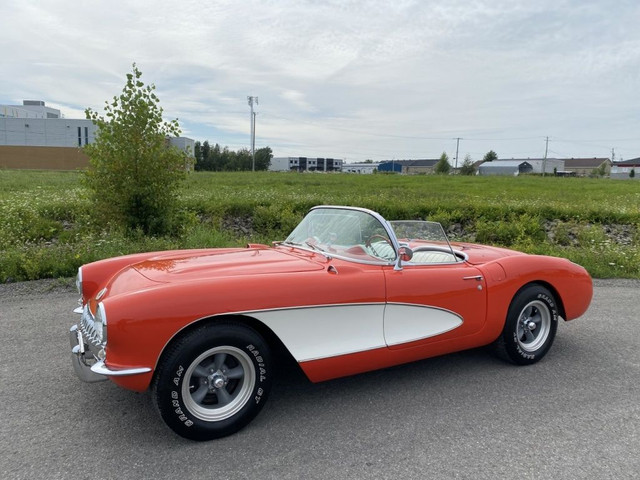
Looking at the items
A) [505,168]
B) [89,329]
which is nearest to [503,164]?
[505,168]

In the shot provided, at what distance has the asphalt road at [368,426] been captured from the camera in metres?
2.39

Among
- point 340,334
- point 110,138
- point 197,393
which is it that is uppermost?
point 110,138

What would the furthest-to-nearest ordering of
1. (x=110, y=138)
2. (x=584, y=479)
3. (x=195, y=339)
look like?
(x=110, y=138) < (x=195, y=339) < (x=584, y=479)

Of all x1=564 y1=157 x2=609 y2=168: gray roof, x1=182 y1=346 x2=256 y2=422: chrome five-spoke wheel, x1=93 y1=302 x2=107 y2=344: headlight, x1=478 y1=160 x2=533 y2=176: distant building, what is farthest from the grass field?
x1=564 y1=157 x2=609 y2=168: gray roof

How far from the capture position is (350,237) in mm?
3510

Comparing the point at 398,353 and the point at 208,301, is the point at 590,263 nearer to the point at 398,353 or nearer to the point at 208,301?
the point at 398,353

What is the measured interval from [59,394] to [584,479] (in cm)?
331

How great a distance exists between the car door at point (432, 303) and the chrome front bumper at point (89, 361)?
1636 millimetres

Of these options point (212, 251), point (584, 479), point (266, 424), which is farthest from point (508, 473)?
point (212, 251)

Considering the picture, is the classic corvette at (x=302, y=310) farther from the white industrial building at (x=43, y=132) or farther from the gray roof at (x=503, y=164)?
the gray roof at (x=503, y=164)

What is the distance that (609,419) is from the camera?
9.61 feet

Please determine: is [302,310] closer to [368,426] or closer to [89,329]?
[368,426]

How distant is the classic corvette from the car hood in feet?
0.05

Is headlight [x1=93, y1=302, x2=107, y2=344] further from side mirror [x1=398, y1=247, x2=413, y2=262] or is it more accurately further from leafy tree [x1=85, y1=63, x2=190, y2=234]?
leafy tree [x1=85, y1=63, x2=190, y2=234]
